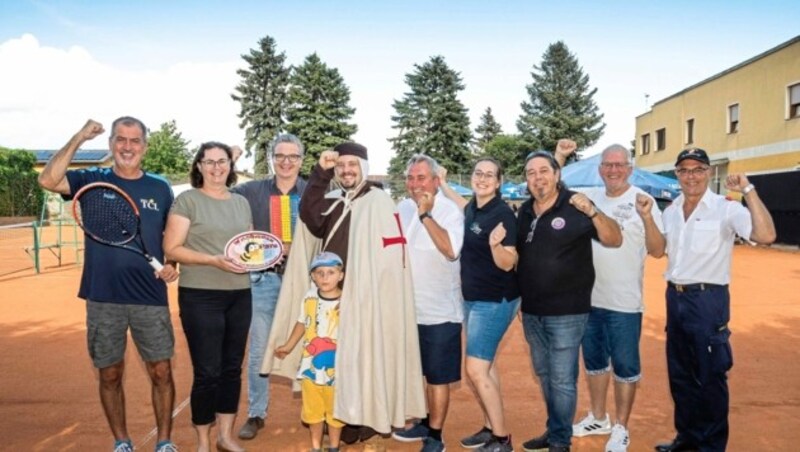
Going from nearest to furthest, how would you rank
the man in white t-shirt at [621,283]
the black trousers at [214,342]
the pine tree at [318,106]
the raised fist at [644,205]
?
the black trousers at [214,342] → the raised fist at [644,205] → the man in white t-shirt at [621,283] → the pine tree at [318,106]

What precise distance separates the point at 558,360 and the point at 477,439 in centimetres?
114

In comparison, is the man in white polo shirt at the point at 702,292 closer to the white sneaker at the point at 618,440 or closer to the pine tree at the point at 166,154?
the white sneaker at the point at 618,440

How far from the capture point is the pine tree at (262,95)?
62750 millimetres

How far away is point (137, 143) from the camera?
4461 mm

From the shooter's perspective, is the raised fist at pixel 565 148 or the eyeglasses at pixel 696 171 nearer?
the eyeglasses at pixel 696 171

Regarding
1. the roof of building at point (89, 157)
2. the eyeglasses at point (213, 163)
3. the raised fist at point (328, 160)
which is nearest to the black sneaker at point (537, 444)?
the raised fist at point (328, 160)

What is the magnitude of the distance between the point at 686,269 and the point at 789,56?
29351mm

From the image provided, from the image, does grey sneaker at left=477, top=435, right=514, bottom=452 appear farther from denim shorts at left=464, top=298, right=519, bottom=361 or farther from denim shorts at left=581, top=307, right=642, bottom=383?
denim shorts at left=581, top=307, right=642, bottom=383

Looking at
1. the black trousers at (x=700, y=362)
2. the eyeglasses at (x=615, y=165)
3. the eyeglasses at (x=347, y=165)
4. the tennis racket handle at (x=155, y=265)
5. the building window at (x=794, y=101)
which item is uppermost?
the building window at (x=794, y=101)

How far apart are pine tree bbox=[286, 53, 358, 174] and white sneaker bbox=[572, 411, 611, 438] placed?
54.3 metres

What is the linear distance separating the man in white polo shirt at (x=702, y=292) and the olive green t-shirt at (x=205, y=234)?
11.3 ft

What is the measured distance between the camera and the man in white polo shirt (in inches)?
175

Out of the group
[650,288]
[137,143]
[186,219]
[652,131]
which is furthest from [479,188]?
[652,131]

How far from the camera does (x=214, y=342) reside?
14.7 ft
